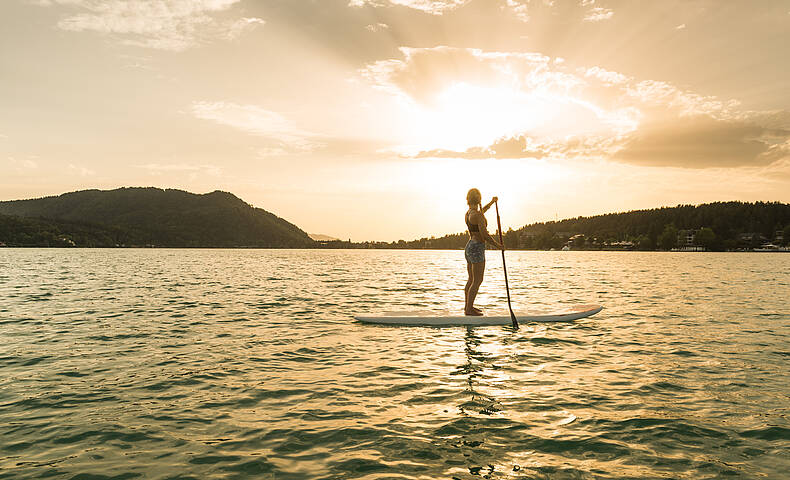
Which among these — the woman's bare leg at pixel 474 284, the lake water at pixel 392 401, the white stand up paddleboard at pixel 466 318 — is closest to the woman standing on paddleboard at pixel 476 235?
the woman's bare leg at pixel 474 284

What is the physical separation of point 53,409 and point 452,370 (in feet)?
24.1

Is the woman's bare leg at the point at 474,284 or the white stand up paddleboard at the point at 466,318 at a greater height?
the woman's bare leg at the point at 474,284

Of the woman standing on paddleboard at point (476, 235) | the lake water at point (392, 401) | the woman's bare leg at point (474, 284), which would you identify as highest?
the woman standing on paddleboard at point (476, 235)

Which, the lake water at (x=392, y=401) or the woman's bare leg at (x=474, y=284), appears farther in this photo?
the woman's bare leg at (x=474, y=284)

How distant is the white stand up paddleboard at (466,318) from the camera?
51.5 feet

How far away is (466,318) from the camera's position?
620 inches

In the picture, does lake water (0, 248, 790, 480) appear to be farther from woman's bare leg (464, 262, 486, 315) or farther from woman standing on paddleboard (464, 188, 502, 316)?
woman standing on paddleboard (464, 188, 502, 316)

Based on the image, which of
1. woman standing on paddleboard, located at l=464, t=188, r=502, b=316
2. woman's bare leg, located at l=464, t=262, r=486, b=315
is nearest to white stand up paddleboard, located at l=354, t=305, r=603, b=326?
woman's bare leg, located at l=464, t=262, r=486, b=315

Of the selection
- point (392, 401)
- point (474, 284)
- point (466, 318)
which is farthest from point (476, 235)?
point (392, 401)

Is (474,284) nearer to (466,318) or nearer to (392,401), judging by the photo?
(466,318)

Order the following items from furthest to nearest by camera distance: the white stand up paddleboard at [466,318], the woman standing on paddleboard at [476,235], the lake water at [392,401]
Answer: the white stand up paddleboard at [466,318], the woman standing on paddleboard at [476,235], the lake water at [392,401]

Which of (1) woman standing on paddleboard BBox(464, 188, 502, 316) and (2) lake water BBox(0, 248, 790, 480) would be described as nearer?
(2) lake water BBox(0, 248, 790, 480)

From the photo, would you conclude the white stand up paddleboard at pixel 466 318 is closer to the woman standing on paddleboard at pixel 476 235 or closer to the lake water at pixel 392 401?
the lake water at pixel 392 401

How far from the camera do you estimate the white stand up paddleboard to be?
15.7 meters
